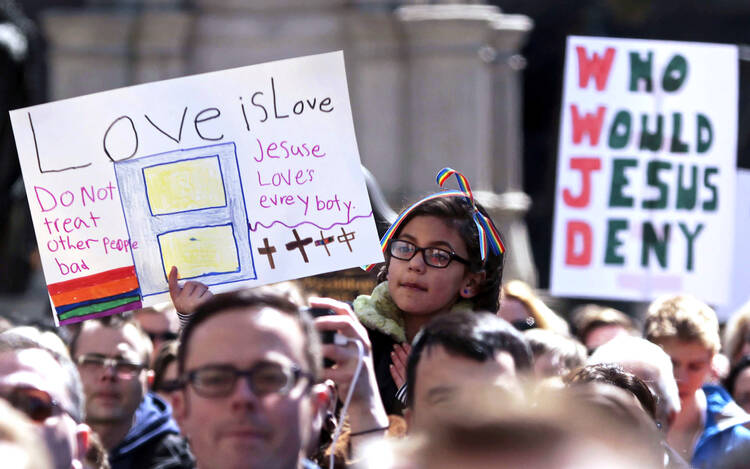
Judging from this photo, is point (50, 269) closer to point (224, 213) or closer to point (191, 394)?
point (224, 213)

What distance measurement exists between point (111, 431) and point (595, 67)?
3326mm

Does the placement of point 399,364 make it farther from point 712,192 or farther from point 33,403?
point 712,192

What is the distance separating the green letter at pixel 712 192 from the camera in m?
7.33

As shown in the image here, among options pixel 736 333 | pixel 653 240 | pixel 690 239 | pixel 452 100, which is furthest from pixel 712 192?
pixel 452 100

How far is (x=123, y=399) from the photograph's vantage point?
520 centimetres

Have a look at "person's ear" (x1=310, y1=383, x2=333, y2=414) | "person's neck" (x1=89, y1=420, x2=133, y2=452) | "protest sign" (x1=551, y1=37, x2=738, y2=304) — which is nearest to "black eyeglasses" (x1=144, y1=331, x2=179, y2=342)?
"person's neck" (x1=89, y1=420, x2=133, y2=452)

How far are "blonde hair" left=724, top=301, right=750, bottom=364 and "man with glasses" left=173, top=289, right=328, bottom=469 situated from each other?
13.3ft

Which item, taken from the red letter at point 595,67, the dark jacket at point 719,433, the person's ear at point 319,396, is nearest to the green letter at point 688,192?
the red letter at point 595,67

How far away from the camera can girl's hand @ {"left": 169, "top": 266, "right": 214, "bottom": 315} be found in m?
4.04

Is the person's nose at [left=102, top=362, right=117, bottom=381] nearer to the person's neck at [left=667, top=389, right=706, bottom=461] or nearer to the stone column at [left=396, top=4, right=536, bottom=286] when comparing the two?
the person's neck at [left=667, top=389, right=706, bottom=461]

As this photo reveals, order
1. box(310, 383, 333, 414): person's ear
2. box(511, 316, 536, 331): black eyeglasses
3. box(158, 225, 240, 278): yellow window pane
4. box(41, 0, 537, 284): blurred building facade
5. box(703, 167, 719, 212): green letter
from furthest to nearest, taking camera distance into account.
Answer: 1. box(41, 0, 537, 284): blurred building facade
2. box(703, 167, 719, 212): green letter
3. box(511, 316, 536, 331): black eyeglasses
4. box(158, 225, 240, 278): yellow window pane
5. box(310, 383, 333, 414): person's ear

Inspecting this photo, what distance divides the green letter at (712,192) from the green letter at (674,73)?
44 cm

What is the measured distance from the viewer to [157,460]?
496 cm

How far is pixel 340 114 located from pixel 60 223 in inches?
33.4
